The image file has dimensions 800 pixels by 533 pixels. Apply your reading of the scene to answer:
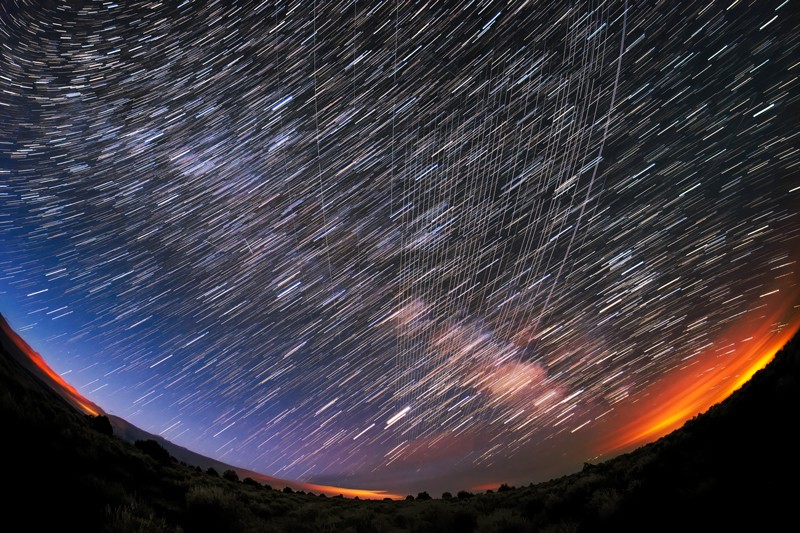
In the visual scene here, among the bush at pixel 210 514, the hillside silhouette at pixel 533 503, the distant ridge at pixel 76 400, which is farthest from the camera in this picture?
the distant ridge at pixel 76 400

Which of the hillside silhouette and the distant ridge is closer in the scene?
the hillside silhouette

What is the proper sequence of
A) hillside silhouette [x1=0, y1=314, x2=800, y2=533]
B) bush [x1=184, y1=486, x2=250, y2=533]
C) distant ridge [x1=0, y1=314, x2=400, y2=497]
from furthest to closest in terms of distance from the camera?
distant ridge [x1=0, y1=314, x2=400, y2=497], bush [x1=184, y1=486, x2=250, y2=533], hillside silhouette [x1=0, y1=314, x2=800, y2=533]

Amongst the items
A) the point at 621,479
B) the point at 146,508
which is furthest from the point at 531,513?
the point at 146,508

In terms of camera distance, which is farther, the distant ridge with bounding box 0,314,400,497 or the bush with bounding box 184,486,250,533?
the distant ridge with bounding box 0,314,400,497

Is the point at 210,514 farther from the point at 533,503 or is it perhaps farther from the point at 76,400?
the point at 76,400

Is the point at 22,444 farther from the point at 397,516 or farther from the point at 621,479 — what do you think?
the point at 621,479

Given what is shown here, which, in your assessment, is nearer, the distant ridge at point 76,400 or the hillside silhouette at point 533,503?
the hillside silhouette at point 533,503

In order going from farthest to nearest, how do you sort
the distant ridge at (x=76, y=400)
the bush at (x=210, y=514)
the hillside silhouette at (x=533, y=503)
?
the distant ridge at (x=76, y=400)
the bush at (x=210, y=514)
the hillside silhouette at (x=533, y=503)

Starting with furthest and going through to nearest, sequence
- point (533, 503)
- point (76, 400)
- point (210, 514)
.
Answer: point (76, 400), point (533, 503), point (210, 514)

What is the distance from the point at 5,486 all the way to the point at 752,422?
10921 millimetres

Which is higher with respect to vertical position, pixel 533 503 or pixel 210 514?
pixel 210 514

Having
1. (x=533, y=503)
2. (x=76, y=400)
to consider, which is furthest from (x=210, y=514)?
(x=76, y=400)

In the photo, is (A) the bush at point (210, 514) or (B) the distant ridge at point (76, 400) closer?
(A) the bush at point (210, 514)

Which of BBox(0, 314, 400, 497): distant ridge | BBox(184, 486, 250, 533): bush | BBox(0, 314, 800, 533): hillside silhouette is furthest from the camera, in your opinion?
BBox(0, 314, 400, 497): distant ridge
